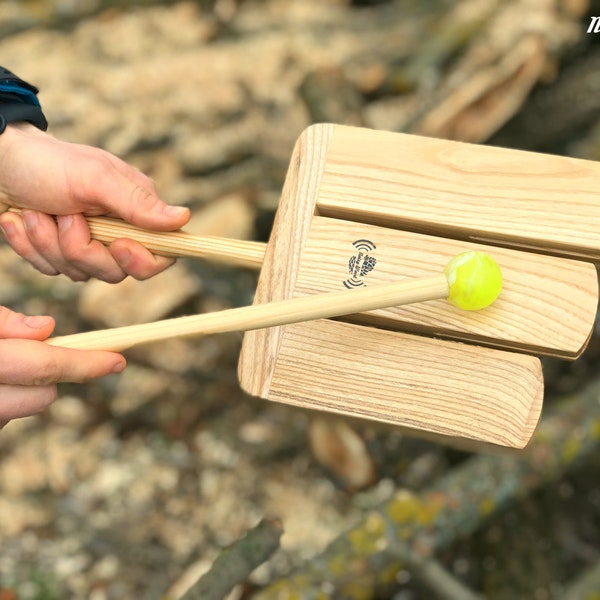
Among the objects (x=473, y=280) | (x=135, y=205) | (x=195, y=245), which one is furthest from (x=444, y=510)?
(x=135, y=205)

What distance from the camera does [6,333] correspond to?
1.60 metres

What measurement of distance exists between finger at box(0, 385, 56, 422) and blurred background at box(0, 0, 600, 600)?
74cm

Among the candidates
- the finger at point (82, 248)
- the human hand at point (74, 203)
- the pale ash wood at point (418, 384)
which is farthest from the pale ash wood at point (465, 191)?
the finger at point (82, 248)

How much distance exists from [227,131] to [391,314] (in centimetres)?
210

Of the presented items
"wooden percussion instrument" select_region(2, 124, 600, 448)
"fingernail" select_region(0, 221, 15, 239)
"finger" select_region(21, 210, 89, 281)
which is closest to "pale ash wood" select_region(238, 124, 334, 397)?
"wooden percussion instrument" select_region(2, 124, 600, 448)

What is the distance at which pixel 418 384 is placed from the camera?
161 cm

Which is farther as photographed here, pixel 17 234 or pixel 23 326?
pixel 17 234

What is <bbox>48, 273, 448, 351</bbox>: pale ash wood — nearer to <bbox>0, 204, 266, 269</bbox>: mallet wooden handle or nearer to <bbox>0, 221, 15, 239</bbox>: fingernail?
<bbox>0, 204, 266, 269</bbox>: mallet wooden handle

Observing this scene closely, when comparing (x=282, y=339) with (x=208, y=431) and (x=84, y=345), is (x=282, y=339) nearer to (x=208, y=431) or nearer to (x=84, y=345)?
(x=84, y=345)

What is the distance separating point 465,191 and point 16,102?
101 centimetres

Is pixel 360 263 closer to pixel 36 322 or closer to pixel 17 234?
pixel 36 322

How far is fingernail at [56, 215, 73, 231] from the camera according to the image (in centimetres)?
177

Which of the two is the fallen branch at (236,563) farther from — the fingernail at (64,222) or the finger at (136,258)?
the fingernail at (64,222)

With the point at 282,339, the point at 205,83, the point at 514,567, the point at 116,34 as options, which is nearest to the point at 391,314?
→ the point at 282,339
